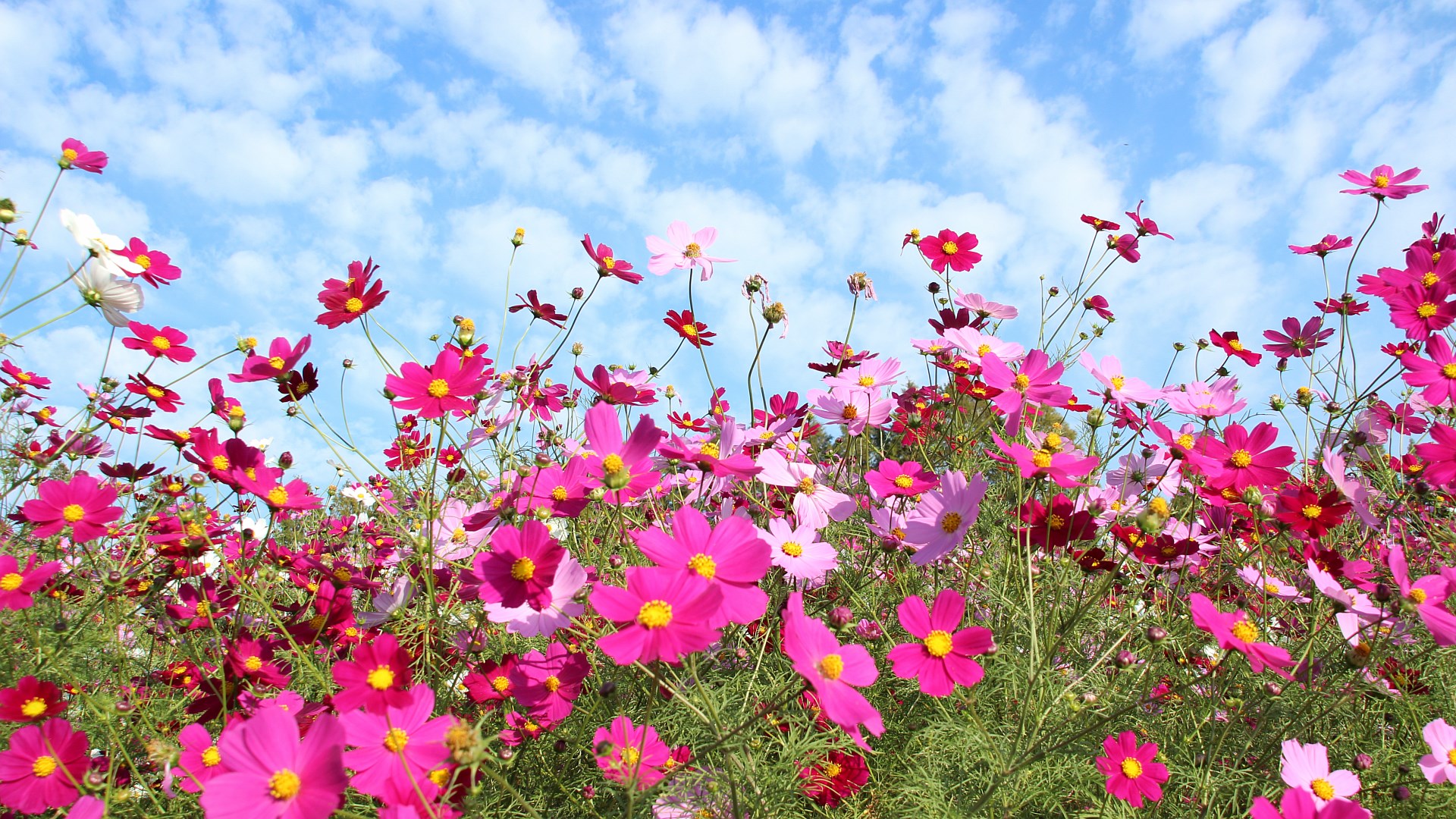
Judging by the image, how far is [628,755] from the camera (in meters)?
0.87

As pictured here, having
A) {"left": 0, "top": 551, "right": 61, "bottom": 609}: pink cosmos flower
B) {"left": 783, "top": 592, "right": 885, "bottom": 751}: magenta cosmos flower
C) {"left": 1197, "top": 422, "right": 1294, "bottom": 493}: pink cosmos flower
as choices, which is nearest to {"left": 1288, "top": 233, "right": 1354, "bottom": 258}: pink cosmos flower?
{"left": 1197, "top": 422, "right": 1294, "bottom": 493}: pink cosmos flower

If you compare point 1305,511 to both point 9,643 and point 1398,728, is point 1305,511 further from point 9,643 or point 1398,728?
point 9,643

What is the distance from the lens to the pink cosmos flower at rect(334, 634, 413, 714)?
85cm

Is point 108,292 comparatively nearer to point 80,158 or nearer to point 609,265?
point 80,158

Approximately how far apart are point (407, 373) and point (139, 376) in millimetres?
1161

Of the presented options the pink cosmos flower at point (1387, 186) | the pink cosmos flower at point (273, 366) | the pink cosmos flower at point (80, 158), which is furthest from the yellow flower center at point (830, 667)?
the pink cosmos flower at point (1387, 186)

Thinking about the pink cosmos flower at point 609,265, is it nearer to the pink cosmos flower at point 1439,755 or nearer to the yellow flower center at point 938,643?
the yellow flower center at point 938,643

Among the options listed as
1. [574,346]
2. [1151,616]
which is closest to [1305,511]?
[1151,616]

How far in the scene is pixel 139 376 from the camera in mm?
1775

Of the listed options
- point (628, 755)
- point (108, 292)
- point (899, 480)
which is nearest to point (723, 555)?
point (628, 755)

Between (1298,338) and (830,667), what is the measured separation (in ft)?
6.50

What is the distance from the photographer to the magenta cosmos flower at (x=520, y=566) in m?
0.85

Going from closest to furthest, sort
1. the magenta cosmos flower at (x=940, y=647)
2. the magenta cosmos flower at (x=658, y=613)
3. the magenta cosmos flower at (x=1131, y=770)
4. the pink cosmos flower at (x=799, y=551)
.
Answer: the magenta cosmos flower at (x=658, y=613) < the magenta cosmos flower at (x=940, y=647) < the magenta cosmos flower at (x=1131, y=770) < the pink cosmos flower at (x=799, y=551)

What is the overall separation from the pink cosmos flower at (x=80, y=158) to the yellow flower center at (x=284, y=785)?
1359 millimetres
